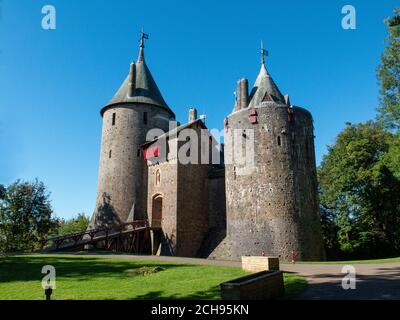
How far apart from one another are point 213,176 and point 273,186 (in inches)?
310

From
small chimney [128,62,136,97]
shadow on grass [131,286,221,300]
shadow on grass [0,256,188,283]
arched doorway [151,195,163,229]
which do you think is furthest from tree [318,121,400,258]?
shadow on grass [131,286,221,300]

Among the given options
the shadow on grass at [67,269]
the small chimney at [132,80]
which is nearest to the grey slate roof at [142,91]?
the small chimney at [132,80]

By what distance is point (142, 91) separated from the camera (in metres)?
33.9

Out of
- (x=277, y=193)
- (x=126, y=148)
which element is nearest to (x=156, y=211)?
(x=126, y=148)

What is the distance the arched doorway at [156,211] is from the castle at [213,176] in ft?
0.29

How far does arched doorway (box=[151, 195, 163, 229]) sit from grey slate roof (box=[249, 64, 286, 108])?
11.2 m

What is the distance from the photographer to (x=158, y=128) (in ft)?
109

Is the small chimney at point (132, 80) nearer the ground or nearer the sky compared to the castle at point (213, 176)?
nearer the sky

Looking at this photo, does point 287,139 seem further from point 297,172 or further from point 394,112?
point 394,112

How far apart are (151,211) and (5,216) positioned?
524 inches

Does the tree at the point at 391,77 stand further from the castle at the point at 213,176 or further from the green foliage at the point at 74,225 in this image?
the green foliage at the point at 74,225

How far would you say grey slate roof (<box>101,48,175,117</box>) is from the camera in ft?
108

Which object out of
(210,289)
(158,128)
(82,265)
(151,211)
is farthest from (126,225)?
(210,289)

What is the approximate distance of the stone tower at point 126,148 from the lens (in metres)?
30.3
